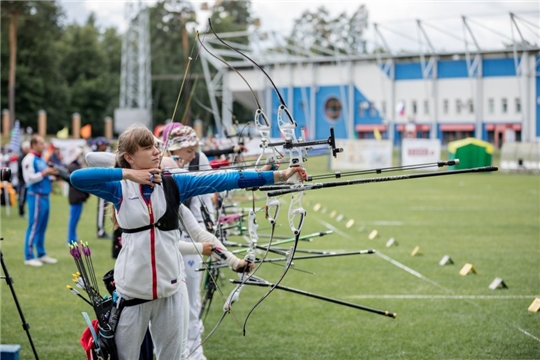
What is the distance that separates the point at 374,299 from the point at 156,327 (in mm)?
5010

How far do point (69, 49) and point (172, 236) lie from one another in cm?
7721

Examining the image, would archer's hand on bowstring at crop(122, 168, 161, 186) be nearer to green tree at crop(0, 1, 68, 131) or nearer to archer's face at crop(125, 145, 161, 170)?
archer's face at crop(125, 145, 161, 170)

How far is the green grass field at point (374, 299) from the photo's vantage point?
6.92 m

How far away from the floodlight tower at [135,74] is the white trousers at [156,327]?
4937 cm

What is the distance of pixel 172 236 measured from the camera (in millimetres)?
4324

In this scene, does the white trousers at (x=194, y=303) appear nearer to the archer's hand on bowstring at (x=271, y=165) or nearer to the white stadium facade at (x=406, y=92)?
the archer's hand on bowstring at (x=271, y=165)

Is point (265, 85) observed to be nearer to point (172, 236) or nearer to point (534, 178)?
point (534, 178)

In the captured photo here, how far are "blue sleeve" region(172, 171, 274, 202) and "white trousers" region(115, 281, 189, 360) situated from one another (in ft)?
1.86

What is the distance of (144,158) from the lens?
13.9 feet

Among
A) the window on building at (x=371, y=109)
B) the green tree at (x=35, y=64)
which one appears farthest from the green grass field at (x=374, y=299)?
the green tree at (x=35, y=64)

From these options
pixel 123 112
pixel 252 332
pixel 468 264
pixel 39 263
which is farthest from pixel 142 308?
pixel 123 112

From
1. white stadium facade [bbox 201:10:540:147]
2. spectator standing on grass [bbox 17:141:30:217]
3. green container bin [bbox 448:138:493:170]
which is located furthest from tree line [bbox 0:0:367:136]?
spectator standing on grass [bbox 17:141:30:217]

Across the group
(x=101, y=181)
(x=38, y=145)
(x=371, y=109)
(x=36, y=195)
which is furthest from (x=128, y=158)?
(x=371, y=109)

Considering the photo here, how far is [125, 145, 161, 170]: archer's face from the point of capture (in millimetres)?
4242
